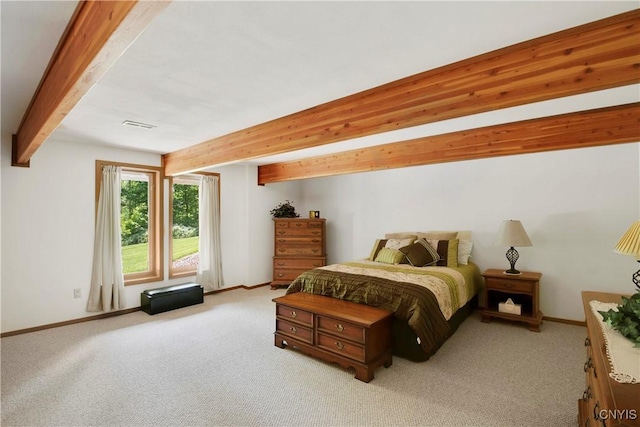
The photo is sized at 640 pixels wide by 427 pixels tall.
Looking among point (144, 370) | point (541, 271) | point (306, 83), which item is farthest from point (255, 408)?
point (541, 271)

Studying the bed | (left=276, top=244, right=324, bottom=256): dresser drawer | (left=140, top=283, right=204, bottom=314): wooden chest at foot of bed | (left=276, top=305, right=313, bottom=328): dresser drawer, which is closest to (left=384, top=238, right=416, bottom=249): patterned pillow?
the bed

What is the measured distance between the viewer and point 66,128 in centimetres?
335

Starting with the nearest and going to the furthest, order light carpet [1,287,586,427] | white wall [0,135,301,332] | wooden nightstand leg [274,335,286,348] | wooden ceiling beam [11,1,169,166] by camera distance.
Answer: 1. wooden ceiling beam [11,1,169,166]
2. light carpet [1,287,586,427]
3. wooden nightstand leg [274,335,286,348]
4. white wall [0,135,301,332]

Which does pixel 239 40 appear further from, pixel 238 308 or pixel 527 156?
pixel 527 156

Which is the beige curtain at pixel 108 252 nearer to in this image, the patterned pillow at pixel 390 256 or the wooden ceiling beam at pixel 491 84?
the wooden ceiling beam at pixel 491 84

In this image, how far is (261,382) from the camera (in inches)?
102

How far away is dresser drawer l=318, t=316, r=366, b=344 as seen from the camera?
2718 millimetres

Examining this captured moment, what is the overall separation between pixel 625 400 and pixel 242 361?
276cm

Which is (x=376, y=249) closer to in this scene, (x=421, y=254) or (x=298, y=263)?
(x=421, y=254)

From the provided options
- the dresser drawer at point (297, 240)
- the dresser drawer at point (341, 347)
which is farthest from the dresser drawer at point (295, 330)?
the dresser drawer at point (297, 240)

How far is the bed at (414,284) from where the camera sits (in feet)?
9.69

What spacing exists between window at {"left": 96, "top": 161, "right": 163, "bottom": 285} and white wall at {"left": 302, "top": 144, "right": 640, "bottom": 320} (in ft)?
12.6

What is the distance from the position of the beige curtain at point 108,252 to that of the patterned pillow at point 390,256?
371 cm

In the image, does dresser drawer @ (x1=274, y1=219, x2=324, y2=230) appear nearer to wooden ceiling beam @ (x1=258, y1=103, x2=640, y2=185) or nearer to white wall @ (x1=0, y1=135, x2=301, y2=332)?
wooden ceiling beam @ (x1=258, y1=103, x2=640, y2=185)
